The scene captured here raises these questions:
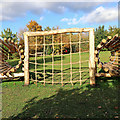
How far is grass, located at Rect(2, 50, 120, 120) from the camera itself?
11.3 feet

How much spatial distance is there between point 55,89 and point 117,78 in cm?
297

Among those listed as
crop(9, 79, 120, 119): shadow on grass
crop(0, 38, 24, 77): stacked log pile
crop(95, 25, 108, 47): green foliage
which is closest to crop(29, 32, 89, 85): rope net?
crop(0, 38, 24, 77): stacked log pile

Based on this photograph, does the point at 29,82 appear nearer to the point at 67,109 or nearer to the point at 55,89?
the point at 55,89

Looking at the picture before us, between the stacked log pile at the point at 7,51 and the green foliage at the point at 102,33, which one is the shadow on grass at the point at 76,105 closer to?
the stacked log pile at the point at 7,51

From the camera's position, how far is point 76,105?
3.84m

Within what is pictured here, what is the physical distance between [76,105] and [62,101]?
1.66 ft

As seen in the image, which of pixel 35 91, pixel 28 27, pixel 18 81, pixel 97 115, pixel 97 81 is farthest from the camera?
pixel 28 27

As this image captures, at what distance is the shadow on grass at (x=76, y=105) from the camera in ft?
11.1

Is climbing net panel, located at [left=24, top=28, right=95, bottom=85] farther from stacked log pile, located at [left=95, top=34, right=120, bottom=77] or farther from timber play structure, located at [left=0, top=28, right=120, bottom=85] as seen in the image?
stacked log pile, located at [left=95, top=34, right=120, bottom=77]

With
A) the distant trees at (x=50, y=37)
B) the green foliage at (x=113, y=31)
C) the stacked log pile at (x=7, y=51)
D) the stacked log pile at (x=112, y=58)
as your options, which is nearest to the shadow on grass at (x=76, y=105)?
the stacked log pile at (x=112, y=58)

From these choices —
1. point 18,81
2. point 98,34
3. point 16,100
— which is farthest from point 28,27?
point 16,100

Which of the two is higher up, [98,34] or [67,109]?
[98,34]

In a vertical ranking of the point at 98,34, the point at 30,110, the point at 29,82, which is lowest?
the point at 30,110

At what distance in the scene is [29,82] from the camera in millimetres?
6250
